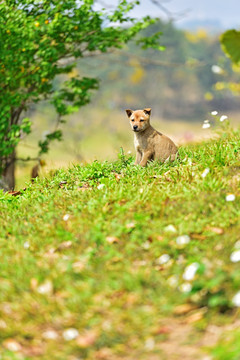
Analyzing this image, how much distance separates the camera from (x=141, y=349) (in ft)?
10.9

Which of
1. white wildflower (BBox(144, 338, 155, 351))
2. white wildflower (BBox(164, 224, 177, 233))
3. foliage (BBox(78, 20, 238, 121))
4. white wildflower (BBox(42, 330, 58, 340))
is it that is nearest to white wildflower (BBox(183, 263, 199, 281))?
white wildflower (BBox(144, 338, 155, 351))

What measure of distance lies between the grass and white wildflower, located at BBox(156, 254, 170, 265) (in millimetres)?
14

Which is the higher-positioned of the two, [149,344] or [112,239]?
[112,239]

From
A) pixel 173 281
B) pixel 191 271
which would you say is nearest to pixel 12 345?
pixel 173 281

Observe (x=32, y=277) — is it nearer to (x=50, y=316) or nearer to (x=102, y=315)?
(x=50, y=316)

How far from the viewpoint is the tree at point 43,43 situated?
30.7ft

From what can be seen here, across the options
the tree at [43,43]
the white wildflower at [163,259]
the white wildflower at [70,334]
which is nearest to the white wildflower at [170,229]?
the white wildflower at [163,259]

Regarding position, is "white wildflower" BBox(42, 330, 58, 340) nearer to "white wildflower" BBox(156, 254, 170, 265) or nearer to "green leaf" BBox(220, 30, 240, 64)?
"white wildflower" BBox(156, 254, 170, 265)

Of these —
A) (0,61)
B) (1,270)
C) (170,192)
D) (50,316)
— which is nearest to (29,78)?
(0,61)

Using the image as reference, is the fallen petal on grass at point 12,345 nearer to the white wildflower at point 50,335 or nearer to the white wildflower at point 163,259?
the white wildflower at point 50,335

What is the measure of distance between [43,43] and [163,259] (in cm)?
691

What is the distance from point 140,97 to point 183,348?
75.9 m

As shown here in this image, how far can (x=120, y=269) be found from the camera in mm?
4051

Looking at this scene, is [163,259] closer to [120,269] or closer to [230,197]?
[120,269]
